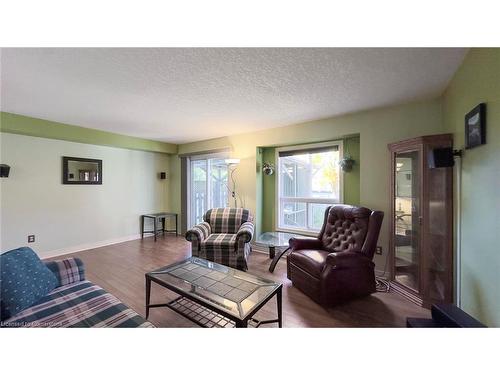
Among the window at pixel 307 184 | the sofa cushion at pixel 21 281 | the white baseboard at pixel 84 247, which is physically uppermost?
the window at pixel 307 184

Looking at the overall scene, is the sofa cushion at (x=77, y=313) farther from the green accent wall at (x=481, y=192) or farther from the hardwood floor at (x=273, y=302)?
the green accent wall at (x=481, y=192)

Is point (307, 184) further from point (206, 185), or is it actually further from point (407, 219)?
point (206, 185)

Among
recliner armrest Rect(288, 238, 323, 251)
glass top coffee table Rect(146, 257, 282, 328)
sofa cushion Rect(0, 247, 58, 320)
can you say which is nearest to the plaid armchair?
recliner armrest Rect(288, 238, 323, 251)

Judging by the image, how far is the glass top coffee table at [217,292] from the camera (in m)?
1.29

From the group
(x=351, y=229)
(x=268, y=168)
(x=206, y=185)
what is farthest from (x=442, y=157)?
(x=206, y=185)

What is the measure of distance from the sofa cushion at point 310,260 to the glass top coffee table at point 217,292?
62cm

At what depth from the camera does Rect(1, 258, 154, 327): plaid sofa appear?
1.12m

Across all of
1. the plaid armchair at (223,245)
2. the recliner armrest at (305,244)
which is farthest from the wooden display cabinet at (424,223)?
the plaid armchair at (223,245)

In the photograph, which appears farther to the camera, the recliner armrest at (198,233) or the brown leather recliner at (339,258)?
the recliner armrest at (198,233)

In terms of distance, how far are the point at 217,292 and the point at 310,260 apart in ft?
3.53

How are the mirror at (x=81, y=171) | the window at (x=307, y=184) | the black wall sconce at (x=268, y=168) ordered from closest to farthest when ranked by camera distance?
the window at (x=307, y=184) → the mirror at (x=81, y=171) → the black wall sconce at (x=268, y=168)

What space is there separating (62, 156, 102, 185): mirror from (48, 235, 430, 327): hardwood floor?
1.33m

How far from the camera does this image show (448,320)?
105 centimetres
